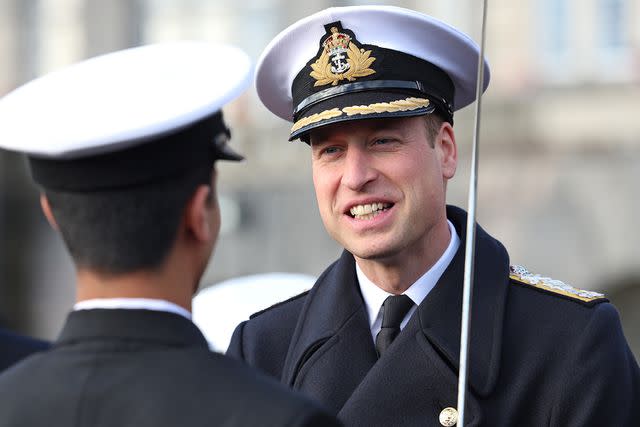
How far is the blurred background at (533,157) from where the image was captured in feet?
41.3

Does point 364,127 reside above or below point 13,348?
above

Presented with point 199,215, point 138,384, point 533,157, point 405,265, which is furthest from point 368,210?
point 533,157

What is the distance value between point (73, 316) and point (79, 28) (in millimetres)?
13178

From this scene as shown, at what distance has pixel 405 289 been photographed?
3.62 m

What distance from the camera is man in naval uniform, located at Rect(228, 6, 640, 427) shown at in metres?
3.36

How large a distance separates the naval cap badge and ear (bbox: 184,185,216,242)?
1.12 metres

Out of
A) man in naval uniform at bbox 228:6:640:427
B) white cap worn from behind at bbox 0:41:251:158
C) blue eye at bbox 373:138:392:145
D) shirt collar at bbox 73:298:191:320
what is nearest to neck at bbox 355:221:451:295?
man in naval uniform at bbox 228:6:640:427

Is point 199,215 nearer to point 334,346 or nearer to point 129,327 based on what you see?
point 129,327

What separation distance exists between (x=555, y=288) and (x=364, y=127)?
589 millimetres

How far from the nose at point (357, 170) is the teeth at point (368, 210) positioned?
0.15 feet

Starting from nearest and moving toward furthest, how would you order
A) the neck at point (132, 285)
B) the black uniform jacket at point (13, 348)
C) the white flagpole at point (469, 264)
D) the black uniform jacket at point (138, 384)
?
1. the black uniform jacket at point (138, 384)
2. the neck at point (132, 285)
3. the white flagpole at point (469, 264)
4. the black uniform jacket at point (13, 348)

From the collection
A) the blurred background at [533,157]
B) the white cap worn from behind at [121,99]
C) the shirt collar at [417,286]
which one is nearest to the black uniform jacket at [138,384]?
the white cap worn from behind at [121,99]

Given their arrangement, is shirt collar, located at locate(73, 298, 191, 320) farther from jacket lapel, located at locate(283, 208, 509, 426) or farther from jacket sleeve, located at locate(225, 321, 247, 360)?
jacket sleeve, located at locate(225, 321, 247, 360)

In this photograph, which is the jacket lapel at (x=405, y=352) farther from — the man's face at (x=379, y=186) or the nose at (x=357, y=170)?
the nose at (x=357, y=170)
